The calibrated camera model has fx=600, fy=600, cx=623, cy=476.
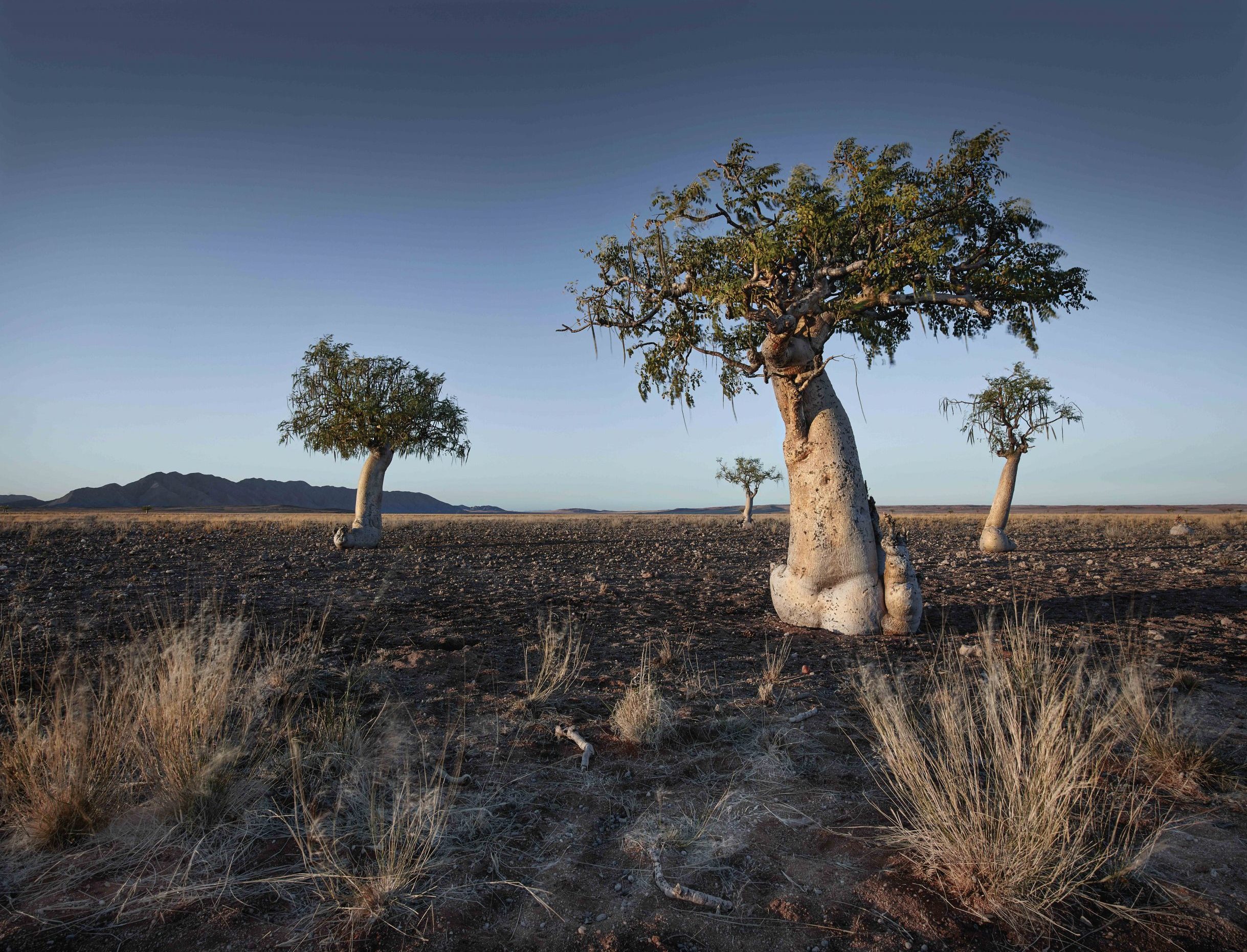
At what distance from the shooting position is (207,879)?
9.16 feet

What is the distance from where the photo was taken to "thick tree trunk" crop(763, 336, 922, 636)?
7691 millimetres

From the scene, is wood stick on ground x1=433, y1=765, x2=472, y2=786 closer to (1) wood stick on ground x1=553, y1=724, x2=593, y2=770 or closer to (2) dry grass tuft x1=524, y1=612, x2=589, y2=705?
(1) wood stick on ground x1=553, y1=724, x2=593, y2=770

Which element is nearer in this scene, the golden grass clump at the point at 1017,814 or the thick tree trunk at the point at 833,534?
the golden grass clump at the point at 1017,814

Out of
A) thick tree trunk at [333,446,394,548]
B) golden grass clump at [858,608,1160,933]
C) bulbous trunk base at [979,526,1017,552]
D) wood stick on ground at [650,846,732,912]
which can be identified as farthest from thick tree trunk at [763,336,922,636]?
thick tree trunk at [333,446,394,548]

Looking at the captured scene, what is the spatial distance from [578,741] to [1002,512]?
19519 mm

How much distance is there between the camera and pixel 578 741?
4293mm

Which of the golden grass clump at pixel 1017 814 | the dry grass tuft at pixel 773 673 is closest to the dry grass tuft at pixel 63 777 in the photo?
the golden grass clump at pixel 1017 814

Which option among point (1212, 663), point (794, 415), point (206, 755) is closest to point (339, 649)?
point (206, 755)

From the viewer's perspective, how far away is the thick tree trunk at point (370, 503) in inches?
814

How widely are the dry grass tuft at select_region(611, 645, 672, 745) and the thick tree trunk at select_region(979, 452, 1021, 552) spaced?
1804 cm

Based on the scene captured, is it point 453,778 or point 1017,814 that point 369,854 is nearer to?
point 453,778

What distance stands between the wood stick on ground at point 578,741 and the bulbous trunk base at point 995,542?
1844 cm

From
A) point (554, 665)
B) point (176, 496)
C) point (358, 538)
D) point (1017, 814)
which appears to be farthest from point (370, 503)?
point (176, 496)

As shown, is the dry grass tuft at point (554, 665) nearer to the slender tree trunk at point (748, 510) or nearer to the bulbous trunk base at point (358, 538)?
the bulbous trunk base at point (358, 538)
